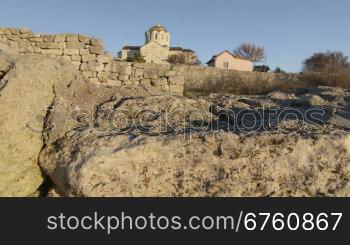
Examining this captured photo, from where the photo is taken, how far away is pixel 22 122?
2.15 metres

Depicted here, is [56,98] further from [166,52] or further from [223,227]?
[166,52]

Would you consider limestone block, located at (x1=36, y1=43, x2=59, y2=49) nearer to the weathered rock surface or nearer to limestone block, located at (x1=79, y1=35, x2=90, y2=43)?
limestone block, located at (x1=79, y1=35, x2=90, y2=43)

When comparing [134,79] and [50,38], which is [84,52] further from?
[134,79]

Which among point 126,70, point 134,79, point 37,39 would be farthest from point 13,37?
point 134,79

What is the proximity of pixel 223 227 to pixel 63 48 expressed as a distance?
948 cm

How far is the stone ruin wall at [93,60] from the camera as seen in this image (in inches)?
388

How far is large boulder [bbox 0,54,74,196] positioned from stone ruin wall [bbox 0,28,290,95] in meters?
7.21

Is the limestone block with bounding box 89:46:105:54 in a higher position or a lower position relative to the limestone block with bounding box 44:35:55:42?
lower

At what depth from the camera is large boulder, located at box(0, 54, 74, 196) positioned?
207 cm

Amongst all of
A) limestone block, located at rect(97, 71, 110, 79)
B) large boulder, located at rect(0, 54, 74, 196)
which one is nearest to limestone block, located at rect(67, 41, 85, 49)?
limestone block, located at rect(97, 71, 110, 79)

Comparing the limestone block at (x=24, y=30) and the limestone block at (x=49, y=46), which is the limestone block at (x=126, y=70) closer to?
the limestone block at (x=49, y=46)

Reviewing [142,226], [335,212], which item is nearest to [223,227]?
[142,226]

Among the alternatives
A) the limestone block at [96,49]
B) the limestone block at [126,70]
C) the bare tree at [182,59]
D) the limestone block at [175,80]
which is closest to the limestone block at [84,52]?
the limestone block at [96,49]

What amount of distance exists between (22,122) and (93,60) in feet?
26.8
